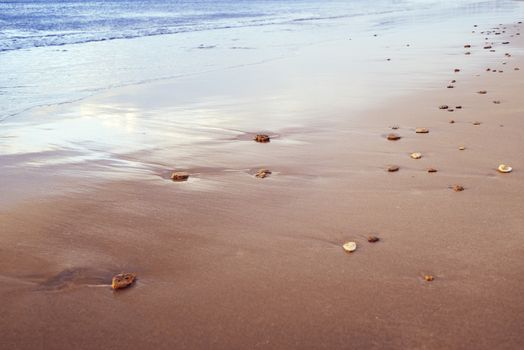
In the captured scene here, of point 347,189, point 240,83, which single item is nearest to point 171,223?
point 347,189

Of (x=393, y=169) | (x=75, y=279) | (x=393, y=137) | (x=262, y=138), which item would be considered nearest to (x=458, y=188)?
(x=393, y=169)

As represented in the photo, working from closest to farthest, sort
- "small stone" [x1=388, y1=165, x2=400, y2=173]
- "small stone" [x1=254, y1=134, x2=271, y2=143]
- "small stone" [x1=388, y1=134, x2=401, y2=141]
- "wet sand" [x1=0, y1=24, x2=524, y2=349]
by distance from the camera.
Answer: "wet sand" [x1=0, y1=24, x2=524, y2=349]
"small stone" [x1=388, y1=165, x2=400, y2=173]
"small stone" [x1=388, y1=134, x2=401, y2=141]
"small stone" [x1=254, y1=134, x2=271, y2=143]

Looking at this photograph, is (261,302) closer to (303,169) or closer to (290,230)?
(290,230)

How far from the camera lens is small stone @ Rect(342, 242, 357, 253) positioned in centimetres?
297

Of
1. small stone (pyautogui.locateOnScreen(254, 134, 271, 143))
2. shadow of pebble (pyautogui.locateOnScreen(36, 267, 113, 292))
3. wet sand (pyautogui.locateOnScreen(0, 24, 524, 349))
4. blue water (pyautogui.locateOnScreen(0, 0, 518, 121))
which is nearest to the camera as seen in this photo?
wet sand (pyautogui.locateOnScreen(0, 24, 524, 349))

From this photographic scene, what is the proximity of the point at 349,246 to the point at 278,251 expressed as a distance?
431 millimetres

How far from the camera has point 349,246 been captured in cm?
299

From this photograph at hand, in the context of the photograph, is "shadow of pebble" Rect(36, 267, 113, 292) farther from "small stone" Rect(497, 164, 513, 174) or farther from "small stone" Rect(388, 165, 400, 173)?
"small stone" Rect(497, 164, 513, 174)

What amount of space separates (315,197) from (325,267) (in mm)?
1047

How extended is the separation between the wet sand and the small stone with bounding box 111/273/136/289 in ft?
0.16

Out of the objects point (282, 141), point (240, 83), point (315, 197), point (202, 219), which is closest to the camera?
point (202, 219)

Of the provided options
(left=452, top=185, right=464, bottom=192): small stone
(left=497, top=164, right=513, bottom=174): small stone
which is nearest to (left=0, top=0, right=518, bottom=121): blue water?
(left=452, top=185, right=464, bottom=192): small stone

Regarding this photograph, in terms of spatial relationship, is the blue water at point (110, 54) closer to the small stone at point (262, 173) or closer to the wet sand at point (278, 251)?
the wet sand at point (278, 251)

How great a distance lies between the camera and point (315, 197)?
12.5 feet
